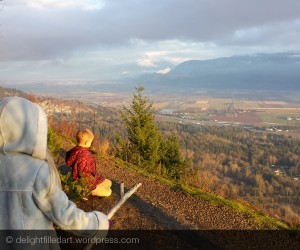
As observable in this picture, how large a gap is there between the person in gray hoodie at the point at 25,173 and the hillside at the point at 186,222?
2.75 m

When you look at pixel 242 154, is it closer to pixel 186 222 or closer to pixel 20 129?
pixel 186 222

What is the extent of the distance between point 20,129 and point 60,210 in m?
0.39

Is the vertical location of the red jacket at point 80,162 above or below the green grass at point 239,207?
above

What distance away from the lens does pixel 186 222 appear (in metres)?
5.32

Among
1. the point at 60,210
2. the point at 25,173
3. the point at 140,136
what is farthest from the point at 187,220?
the point at 140,136

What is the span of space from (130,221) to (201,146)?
58196mm

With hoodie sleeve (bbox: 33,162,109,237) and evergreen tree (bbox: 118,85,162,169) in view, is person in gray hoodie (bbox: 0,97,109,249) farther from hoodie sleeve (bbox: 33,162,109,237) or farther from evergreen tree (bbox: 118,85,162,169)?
evergreen tree (bbox: 118,85,162,169)

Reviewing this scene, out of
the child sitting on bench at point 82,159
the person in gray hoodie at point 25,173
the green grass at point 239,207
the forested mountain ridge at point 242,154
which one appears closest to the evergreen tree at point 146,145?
the green grass at point 239,207

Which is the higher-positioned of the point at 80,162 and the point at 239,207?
the point at 80,162

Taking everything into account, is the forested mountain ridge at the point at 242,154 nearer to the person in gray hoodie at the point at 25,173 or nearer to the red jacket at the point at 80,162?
the red jacket at the point at 80,162

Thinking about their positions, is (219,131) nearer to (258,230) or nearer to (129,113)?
(129,113)

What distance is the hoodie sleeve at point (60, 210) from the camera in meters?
1.55

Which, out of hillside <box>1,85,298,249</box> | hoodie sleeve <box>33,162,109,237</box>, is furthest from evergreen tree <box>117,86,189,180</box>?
hoodie sleeve <box>33,162,109,237</box>

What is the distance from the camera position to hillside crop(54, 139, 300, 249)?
4.52 m
